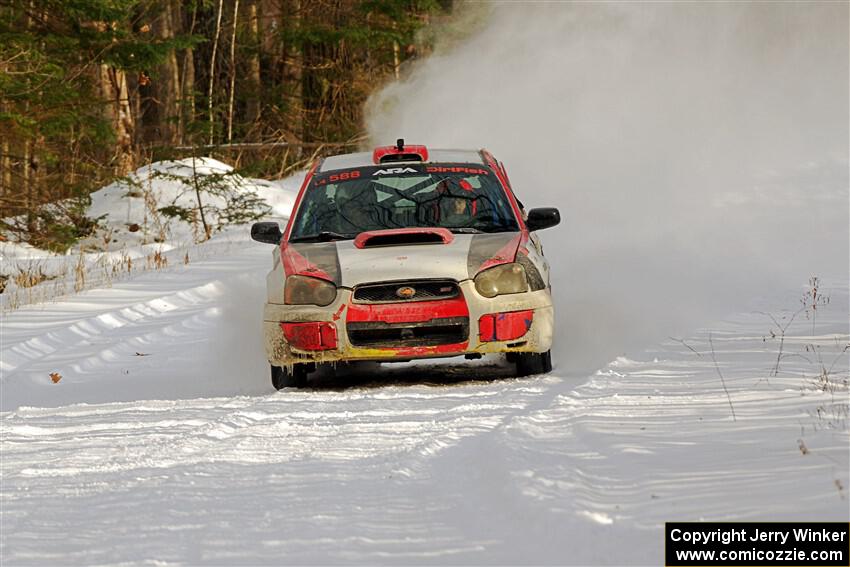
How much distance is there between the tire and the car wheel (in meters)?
1.50

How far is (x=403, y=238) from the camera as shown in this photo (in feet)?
28.9

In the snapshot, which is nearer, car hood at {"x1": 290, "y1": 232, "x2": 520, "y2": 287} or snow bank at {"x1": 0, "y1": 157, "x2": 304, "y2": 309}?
car hood at {"x1": 290, "y1": 232, "x2": 520, "y2": 287}

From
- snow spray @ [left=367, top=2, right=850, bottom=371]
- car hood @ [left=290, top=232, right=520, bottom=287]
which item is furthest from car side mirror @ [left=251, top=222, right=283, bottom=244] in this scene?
snow spray @ [left=367, top=2, right=850, bottom=371]

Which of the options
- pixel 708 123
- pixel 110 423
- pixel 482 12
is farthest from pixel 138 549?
pixel 482 12

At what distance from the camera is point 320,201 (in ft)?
31.9

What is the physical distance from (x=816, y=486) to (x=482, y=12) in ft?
104

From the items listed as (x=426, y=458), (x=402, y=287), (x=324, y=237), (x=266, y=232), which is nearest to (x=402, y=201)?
(x=324, y=237)

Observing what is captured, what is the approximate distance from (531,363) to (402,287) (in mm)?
1078

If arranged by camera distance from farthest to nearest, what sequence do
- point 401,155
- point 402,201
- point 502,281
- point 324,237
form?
1. point 401,155
2. point 402,201
3. point 324,237
4. point 502,281

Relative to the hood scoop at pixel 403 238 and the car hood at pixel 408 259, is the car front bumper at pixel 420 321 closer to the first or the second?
the car hood at pixel 408 259

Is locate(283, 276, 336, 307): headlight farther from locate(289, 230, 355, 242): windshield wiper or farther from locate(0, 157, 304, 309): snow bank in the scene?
locate(0, 157, 304, 309): snow bank

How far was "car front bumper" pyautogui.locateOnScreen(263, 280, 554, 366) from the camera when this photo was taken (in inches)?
328

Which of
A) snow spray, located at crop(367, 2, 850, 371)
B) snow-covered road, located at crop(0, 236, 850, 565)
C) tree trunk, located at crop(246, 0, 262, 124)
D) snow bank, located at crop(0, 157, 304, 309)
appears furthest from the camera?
tree trunk, located at crop(246, 0, 262, 124)
